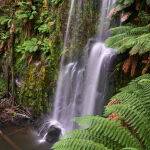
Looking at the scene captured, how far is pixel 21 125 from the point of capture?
29.7 ft

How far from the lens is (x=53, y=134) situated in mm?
8281

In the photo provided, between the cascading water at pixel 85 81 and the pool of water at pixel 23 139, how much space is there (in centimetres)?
56

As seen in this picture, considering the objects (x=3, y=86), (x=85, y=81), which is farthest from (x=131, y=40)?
(x=3, y=86)

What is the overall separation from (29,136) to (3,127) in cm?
87

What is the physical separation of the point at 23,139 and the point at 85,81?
1942 millimetres

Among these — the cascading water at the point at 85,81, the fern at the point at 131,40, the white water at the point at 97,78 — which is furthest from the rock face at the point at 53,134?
the fern at the point at 131,40

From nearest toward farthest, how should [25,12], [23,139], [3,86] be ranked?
[23,139]
[25,12]
[3,86]

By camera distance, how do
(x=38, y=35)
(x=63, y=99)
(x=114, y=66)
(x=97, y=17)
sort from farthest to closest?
1. (x=38, y=35)
2. (x=63, y=99)
3. (x=97, y=17)
4. (x=114, y=66)

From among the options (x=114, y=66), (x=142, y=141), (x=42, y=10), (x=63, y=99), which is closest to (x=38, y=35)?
(x=42, y=10)

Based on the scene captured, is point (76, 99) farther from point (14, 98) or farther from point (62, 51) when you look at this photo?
point (14, 98)

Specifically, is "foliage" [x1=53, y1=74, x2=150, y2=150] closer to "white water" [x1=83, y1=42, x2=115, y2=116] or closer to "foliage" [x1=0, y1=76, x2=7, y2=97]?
"white water" [x1=83, y1=42, x2=115, y2=116]

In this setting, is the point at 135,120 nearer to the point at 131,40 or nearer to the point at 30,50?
the point at 131,40

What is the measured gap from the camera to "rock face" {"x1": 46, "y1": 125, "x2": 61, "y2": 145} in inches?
322

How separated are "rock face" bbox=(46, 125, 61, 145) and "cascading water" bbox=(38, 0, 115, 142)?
0.83ft
